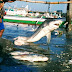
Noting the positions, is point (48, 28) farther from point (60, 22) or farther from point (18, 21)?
point (18, 21)

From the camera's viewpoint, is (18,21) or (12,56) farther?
(18,21)

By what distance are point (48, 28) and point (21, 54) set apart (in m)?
3.88

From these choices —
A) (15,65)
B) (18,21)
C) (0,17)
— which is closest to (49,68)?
(15,65)

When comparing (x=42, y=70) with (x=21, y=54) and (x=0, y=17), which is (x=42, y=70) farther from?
(x=0, y=17)

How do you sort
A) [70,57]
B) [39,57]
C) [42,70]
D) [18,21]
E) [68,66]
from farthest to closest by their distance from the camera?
[18,21] < [70,57] < [39,57] < [68,66] < [42,70]


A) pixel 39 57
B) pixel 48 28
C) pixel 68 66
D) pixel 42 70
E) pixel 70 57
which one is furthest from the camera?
pixel 48 28

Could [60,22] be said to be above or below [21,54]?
above

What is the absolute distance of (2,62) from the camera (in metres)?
7.42

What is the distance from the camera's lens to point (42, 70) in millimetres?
6754

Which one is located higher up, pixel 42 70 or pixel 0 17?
pixel 0 17

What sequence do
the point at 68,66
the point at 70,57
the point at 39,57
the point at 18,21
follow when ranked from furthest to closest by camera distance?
the point at 18,21 < the point at 70,57 < the point at 39,57 < the point at 68,66

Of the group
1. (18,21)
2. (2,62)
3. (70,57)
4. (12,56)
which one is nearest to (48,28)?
(70,57)

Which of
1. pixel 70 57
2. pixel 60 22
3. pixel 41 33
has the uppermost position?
pixel 60 22

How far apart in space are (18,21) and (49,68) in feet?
75.1
